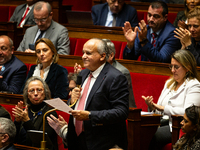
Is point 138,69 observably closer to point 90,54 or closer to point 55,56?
point 55,56

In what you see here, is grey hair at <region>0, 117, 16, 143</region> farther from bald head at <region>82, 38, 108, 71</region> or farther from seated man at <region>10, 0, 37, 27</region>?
seated man at <region>10, 0, 37, 27</region>


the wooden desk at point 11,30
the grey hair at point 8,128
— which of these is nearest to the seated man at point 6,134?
the grey hair at point 8,128

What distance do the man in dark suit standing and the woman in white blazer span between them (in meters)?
0.27

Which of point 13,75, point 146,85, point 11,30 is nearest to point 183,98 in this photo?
point 146,85

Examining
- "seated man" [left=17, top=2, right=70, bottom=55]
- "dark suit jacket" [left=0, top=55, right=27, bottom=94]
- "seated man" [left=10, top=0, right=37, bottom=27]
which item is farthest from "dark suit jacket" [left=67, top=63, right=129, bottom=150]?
"seated man" [left=10, top=0, right=37, bottom=27]

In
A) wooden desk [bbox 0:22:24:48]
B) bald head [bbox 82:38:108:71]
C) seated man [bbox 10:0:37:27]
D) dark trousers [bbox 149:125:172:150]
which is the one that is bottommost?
dark trousers [bbox 149:125:172:150]

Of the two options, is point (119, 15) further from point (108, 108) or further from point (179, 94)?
point (108, 108)

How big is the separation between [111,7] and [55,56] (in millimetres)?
620

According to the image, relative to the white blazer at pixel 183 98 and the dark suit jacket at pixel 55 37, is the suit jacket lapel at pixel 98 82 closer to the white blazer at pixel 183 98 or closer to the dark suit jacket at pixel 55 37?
the white blazer at pixel 183 98

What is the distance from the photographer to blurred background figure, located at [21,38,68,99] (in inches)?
59.8

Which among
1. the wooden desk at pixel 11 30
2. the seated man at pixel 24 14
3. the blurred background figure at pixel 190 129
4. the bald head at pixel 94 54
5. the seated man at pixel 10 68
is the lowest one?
the blurred background figure at pixel 190 129

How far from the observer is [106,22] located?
213 centimetres

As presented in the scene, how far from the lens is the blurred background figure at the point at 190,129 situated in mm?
1006

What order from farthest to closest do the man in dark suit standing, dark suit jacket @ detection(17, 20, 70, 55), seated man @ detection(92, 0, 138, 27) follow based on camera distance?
seated man @ detection(92, 0, 138, 27), dark suit jacket @ detection(17, 20, 70, 55), the man in dark suit standing
